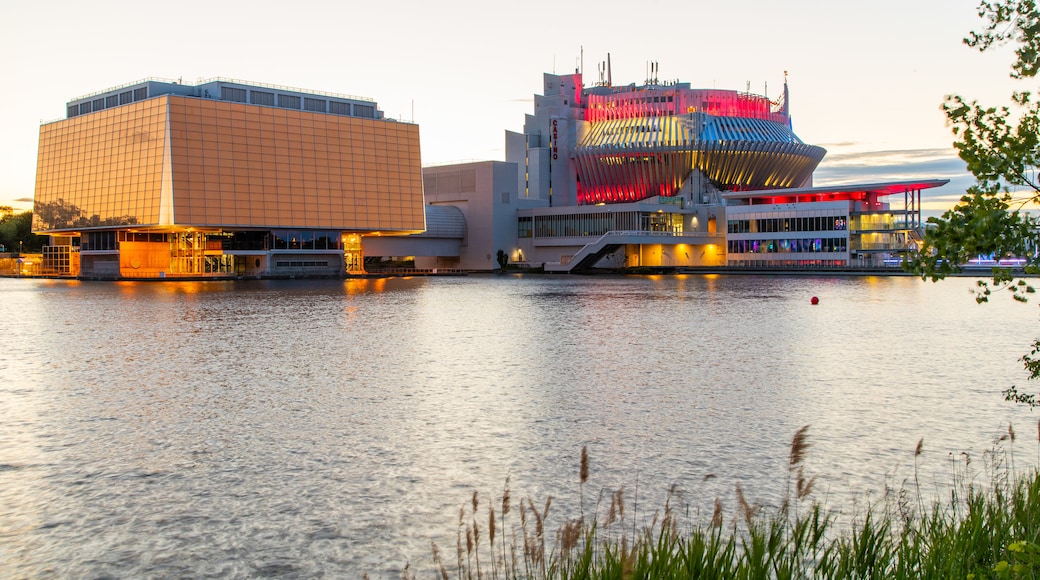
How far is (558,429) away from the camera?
17891 mm

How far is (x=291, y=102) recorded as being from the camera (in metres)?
140

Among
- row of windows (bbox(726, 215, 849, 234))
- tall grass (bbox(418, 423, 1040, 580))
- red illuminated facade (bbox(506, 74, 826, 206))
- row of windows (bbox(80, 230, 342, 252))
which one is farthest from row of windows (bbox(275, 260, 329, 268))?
tall grass (bbox(418, 423, 1040, 580))

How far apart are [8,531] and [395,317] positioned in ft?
Answer: 127

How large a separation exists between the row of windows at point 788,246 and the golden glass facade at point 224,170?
156 feet

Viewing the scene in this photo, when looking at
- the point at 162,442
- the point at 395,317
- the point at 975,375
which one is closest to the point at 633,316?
the point at 395,317

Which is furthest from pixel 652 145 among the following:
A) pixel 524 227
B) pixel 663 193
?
pixel 524 227

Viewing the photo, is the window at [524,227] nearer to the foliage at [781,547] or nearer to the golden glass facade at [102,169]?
the golden glass facade at [102,169]

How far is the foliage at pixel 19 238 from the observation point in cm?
18488

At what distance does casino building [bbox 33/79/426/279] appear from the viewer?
128 metres

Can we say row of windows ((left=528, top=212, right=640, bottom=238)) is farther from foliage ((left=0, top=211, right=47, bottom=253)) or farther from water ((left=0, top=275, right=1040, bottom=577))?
water ((left=0, top=275, right=1040, bottom=577))

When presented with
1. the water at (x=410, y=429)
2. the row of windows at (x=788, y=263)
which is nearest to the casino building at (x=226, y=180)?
the row of windows at (x=788, y=263)

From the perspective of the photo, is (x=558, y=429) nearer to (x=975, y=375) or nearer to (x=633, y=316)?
(x=975, y=375)

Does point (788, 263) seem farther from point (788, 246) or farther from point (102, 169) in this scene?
point (102, 169)

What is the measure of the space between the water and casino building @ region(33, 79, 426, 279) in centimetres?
9460
